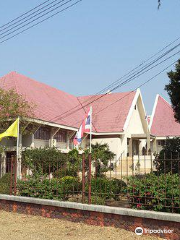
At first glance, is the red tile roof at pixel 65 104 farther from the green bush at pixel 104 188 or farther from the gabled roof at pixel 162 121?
the green bush at pixel 104 188

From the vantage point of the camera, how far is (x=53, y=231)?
24.2 feet

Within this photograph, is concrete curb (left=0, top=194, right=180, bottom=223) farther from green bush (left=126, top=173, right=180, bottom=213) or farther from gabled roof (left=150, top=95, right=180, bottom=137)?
gabled roof (left=150, top=95, right=180, bottom=137)

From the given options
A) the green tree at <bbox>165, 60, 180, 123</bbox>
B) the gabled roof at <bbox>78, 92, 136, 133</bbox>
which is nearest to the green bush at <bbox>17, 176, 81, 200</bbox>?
the green tree at <bbox>165, 60, 180, 123</bbox>

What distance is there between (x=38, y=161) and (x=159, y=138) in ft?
78.4

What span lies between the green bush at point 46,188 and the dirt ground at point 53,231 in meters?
0.83

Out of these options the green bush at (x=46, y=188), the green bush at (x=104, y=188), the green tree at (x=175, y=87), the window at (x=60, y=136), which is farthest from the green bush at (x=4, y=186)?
the window at (x=60, y=136)

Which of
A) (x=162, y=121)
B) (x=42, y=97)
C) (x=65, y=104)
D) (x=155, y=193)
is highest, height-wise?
(x=42, y=97)

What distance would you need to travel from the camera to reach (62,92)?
2911cm

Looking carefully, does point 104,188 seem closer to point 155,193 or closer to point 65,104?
point 155,193

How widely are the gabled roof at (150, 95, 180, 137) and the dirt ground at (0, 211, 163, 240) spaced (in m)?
24.4

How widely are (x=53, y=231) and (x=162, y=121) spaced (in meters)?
28.1

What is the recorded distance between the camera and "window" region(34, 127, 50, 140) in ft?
72.7

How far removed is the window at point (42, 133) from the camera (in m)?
22.2

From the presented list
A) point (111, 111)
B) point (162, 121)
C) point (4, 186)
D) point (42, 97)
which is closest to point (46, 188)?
point (4, 186)
